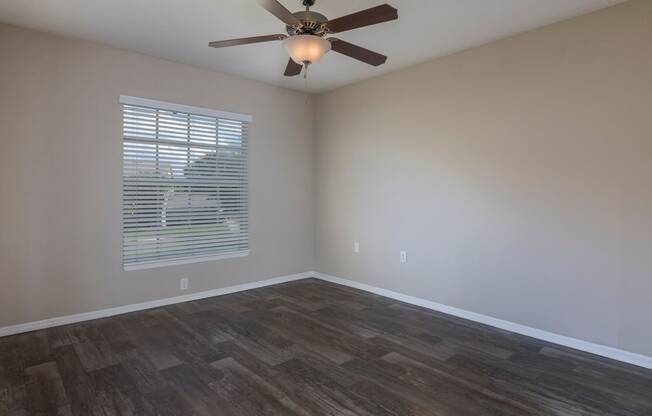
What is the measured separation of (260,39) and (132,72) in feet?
6.62

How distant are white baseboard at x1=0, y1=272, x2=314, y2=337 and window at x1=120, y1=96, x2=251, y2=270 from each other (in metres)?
0.40

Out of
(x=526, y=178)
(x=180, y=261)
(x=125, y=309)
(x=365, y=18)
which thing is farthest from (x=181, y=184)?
(x=526, y=178)

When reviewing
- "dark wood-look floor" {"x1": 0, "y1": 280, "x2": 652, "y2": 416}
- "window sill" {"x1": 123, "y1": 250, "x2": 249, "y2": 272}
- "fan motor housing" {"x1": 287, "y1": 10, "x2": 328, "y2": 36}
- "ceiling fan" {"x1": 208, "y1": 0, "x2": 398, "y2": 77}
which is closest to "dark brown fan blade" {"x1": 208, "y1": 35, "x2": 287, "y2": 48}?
"ceiling fan" {"x1": 208, "y1": 0, "x2": 398, "y2": 77}

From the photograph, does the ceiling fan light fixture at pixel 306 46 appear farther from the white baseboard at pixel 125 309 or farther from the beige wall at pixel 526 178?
the white baseboard at pixel 125 309

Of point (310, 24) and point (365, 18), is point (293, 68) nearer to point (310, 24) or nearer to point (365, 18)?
point (310, 24)

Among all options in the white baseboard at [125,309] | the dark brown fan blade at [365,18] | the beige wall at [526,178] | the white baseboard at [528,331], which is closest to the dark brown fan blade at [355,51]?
A: the dark brown fan blade at [365,18]

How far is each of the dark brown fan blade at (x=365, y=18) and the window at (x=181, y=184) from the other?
7.85 feet

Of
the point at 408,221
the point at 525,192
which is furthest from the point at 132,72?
the point at 525,192

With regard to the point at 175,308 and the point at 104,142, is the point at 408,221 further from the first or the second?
the point at 104,142

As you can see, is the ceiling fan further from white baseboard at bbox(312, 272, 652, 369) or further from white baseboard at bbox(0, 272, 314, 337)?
white baseboard at bbox(0, 272, 314, 337)

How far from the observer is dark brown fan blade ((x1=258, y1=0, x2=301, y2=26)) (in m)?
1.98

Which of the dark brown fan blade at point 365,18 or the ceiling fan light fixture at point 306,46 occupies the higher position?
the dark brown fan blade at point 365,18

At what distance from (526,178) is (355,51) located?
1872 millimetres

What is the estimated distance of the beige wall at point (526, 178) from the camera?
106 inches
